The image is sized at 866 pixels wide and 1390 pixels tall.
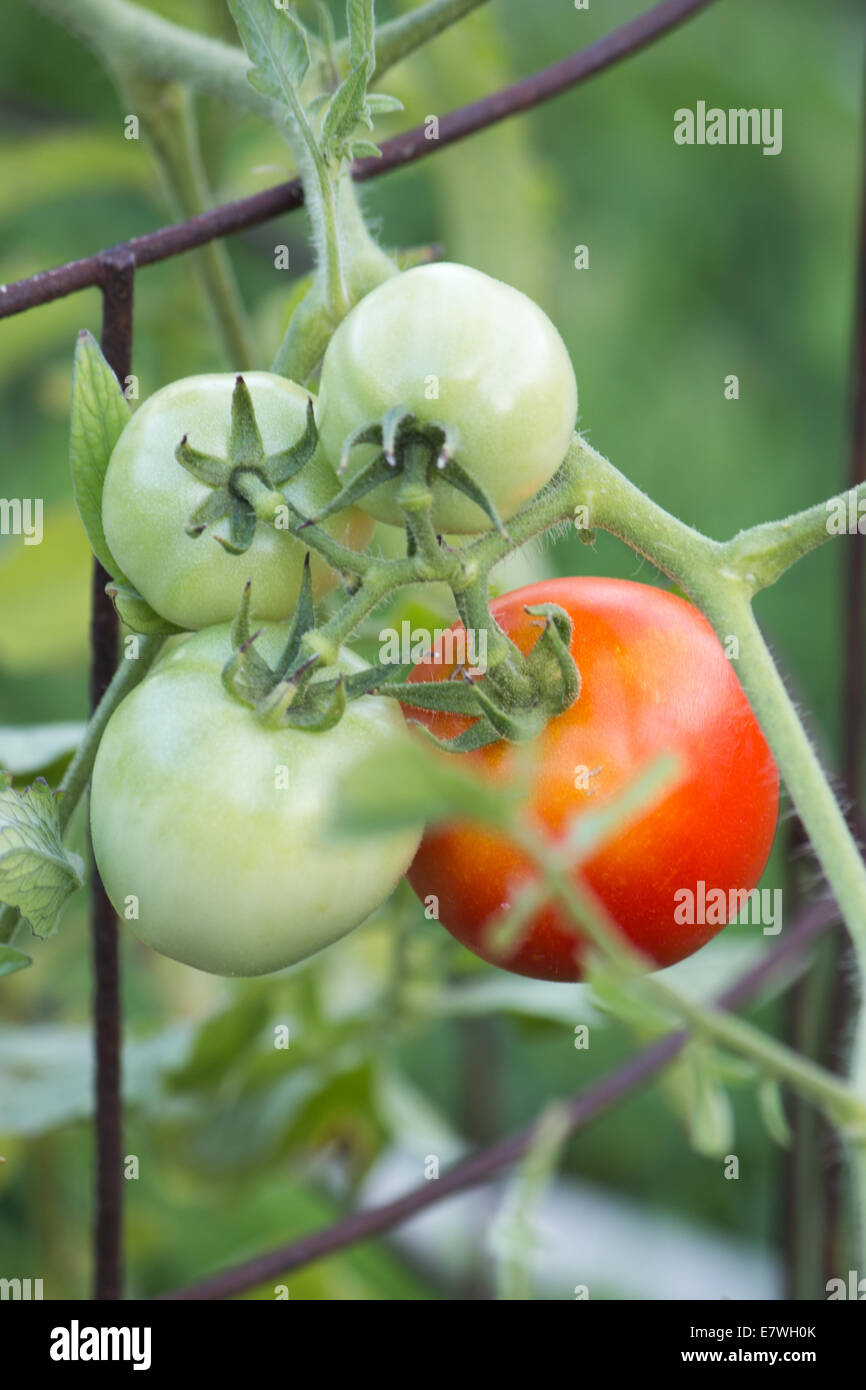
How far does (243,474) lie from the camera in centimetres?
29

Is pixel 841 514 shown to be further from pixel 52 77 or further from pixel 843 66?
pixel 843 66

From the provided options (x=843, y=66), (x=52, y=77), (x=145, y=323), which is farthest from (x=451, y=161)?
(x=843, y=66)

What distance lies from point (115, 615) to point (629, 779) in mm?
137

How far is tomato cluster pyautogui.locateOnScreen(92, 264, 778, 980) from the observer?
27 cm

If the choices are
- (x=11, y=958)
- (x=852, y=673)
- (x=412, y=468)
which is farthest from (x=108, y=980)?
(x=852, y=673)

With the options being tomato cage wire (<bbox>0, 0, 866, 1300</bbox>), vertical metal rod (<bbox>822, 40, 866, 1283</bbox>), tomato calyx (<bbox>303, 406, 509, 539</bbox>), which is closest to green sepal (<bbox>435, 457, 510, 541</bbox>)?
tomato calyx (<bbox>303, 406, 509, 539</bbox>)

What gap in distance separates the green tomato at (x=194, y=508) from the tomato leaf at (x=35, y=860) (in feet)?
0.18

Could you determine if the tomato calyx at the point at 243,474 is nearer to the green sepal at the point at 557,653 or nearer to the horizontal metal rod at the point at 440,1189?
the green sepal at the point at 557,653

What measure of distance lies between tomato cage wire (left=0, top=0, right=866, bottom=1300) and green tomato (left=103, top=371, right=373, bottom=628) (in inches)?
1.8

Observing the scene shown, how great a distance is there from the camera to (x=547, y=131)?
5.19 feet

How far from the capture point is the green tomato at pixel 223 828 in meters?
0.28

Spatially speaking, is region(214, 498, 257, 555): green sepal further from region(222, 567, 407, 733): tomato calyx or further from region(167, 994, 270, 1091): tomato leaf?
region(167, 994, 270, 1091): tomato leaf

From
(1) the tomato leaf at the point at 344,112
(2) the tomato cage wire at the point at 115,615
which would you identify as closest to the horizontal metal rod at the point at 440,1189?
(2) the tomato cage wire at the point at 115,615
